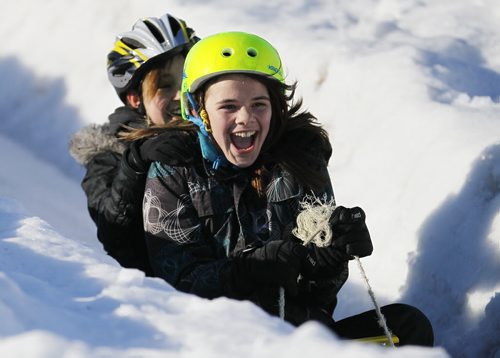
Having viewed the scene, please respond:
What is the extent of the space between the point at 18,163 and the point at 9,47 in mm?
1872

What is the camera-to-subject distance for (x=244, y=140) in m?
4.06

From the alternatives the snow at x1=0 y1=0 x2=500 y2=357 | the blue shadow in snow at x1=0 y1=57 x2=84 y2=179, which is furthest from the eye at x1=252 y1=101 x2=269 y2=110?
the blue shadow in snow at x1=0 y1=57 x2=84 y2=179

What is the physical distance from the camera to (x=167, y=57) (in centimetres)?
541

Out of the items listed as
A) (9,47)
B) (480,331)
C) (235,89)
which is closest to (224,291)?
(235,89)

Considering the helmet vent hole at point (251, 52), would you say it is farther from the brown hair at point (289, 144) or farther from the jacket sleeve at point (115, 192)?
the jacket sleeve at point (115, 192)

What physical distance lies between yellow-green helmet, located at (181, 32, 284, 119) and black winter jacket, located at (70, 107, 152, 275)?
0.56 m

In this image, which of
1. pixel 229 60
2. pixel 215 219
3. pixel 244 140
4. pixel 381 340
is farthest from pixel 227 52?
pixel 381 340

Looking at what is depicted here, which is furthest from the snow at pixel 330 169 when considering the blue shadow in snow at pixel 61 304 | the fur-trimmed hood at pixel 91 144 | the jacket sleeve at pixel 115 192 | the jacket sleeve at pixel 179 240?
the fur-trimmed hood at pixel 91 144

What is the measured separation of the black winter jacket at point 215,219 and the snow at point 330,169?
62 centimetres

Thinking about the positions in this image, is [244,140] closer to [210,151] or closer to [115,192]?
[210,151]

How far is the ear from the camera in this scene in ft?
17.8

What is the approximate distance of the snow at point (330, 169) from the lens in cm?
247

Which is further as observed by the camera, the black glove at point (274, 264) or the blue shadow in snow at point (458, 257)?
Result: the blue shadow in snow at point (458, 257)

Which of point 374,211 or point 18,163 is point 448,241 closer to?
point 374,211
